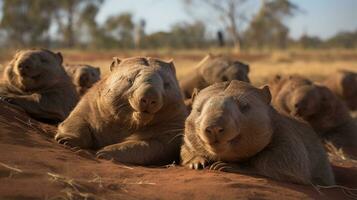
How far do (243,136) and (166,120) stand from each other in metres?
1.38

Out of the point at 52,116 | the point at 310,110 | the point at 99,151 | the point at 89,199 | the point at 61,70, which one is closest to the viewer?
the point at 89,199

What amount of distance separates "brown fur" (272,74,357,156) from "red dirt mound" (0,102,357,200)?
465 cm

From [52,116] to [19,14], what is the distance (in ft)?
137

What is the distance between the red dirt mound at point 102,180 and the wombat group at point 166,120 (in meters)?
0.23

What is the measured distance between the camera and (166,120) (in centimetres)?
653

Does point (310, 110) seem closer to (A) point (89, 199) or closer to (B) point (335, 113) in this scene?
(B) point (335, 113)

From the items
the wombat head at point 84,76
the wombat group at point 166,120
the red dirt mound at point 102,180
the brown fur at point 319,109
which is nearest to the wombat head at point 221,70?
the brown fur at point 319,109

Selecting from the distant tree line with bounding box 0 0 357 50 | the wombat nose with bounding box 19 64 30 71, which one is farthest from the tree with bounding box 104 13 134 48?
the wombat nose with bounding box 19 64 30 71

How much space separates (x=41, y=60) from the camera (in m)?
8.72

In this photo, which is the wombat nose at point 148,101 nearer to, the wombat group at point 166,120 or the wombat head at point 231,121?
the wombat group at point 166,120

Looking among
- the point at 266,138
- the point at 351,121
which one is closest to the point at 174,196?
the point at 266,138

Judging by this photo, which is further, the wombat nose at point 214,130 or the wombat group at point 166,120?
the wombat group at point 166,120

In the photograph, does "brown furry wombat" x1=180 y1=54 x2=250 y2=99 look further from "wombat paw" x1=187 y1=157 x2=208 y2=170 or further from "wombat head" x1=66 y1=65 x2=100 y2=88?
"wombat paw" x1=187 y1=157 x2=208 y2=170

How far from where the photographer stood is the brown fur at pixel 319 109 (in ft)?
34.7
